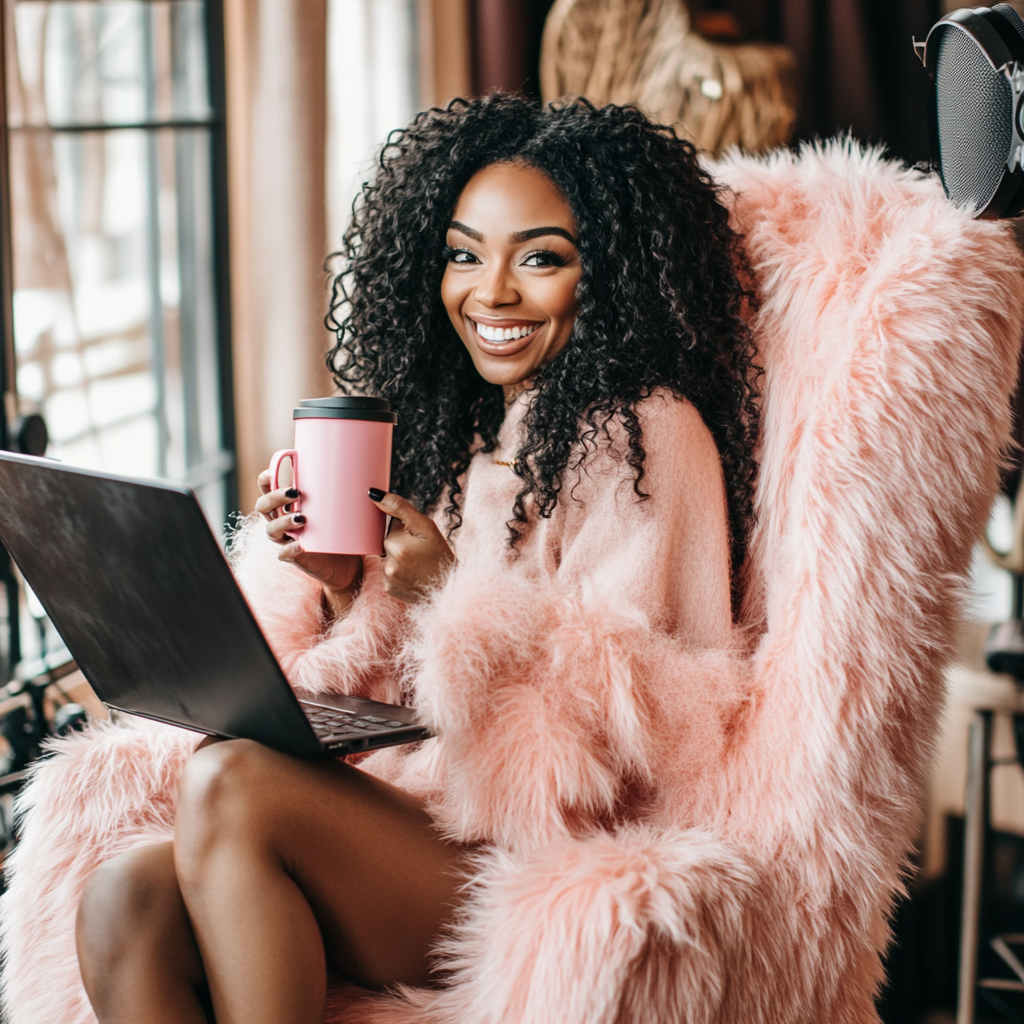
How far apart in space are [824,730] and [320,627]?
0.52 m

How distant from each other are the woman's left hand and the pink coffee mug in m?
0.02

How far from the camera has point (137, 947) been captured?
2.74 ft

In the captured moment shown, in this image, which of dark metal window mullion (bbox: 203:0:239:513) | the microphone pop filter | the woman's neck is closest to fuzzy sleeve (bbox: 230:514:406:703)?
the woman's neck

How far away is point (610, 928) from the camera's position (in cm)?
75

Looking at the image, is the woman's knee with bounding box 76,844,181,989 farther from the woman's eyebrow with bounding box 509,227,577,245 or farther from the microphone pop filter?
the microphone pop filter

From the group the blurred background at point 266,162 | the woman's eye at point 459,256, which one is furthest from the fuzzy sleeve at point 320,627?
the blurred background at point 266,162

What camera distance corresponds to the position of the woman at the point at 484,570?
0.83 metres

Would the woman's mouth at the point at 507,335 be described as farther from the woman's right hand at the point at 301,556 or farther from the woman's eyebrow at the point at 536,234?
the woman's right hand at the point at 301,556

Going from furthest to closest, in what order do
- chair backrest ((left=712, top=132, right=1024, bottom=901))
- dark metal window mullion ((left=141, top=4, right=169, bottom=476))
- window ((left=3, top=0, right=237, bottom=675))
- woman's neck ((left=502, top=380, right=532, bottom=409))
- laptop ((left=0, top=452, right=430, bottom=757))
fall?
dark metal window mullion ((left=141, top=4, right=169, bottom=476)), window ((left=3, top=0, right=237, bottom=675)), woman's neck ((left=502, top=380, right=532, bottom=409)), chair backrest ((left=712, top=132, right=1024, bottom=901)), laptop ((left=0, top=452, right=430, bottom=757))

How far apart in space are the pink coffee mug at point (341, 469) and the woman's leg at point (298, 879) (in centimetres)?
19

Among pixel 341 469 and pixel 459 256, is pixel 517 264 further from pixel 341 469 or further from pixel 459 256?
pixel 341 469

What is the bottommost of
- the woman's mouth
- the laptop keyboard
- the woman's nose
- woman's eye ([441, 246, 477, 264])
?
the laptop keyboard

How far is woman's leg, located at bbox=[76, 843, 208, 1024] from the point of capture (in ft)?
2.71

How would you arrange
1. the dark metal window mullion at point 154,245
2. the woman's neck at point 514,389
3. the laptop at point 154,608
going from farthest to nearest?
the dark metal window mullion at point 154,245 → the woman's neck at point 514,389 → the laptop at point 154,608
